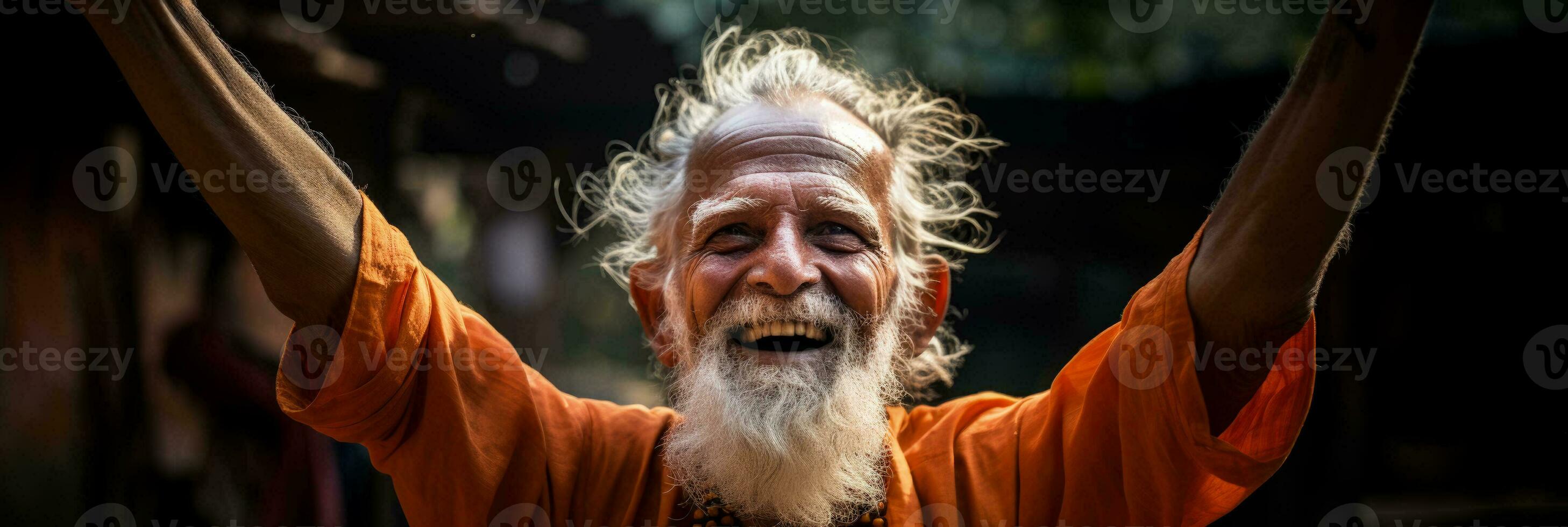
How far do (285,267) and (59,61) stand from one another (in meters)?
2.35

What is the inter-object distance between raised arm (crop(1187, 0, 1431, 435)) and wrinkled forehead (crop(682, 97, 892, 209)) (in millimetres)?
1025

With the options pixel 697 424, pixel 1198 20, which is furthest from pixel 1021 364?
pixel 697 424

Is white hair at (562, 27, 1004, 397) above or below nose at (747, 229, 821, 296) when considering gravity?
above

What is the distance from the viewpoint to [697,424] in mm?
2242

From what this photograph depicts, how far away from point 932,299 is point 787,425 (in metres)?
0.79

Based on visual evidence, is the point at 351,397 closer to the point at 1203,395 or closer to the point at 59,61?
the point at 1203,395

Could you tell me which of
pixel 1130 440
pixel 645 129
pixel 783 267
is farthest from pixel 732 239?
pixel 645 129

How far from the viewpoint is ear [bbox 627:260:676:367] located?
8.63 feet

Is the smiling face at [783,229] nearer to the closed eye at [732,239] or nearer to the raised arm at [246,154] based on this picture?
the closed eye at [732,239]

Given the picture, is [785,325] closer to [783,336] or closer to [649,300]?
[783,336]

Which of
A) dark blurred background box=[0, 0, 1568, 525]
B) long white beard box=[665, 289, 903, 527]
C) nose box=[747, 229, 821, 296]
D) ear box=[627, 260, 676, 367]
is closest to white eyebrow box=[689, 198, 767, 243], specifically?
nose box=[747, 229, 821, 296]

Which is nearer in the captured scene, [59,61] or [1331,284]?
[59,61]

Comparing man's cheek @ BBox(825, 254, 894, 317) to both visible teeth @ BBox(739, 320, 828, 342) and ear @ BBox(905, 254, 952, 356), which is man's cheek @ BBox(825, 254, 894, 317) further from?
ear @ BBox(905, 254, 952, 356)

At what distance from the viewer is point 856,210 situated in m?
2.32
